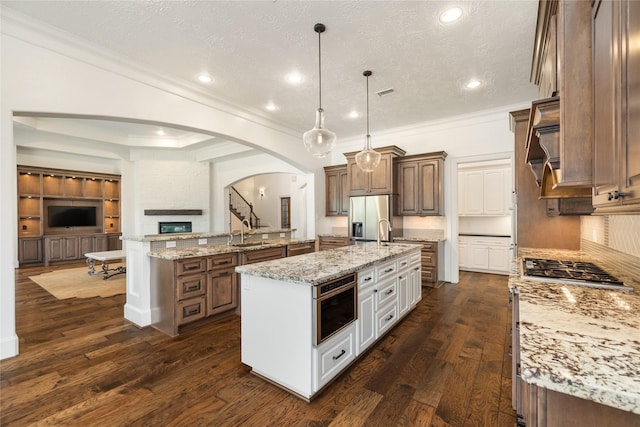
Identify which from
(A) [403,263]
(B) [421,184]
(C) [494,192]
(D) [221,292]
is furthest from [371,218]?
(D) [221,292]

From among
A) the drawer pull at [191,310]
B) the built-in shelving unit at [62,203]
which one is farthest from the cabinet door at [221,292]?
the built-in shelving unit at [62,203]

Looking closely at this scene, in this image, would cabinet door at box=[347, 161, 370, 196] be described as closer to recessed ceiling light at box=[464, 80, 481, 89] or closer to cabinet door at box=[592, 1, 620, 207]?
recessed ceiling light at box=[464, 80, 481, 89]

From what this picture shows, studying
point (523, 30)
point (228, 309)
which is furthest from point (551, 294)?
A: point (228, 309)

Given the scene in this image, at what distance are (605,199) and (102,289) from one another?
6.49 metres

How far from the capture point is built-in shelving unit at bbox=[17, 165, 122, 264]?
7094mm

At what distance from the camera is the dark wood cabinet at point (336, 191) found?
6.35 meters

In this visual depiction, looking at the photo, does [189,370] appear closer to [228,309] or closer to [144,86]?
[228,309]

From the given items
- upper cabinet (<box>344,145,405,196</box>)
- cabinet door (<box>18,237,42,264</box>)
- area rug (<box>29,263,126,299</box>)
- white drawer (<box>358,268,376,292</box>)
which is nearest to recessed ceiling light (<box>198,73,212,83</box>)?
upper cabinet (<box>344,145,405,196</box>)

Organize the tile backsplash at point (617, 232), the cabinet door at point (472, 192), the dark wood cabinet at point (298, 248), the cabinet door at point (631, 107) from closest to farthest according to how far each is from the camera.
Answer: the cabinet door at point (631, 107)
the tile backsplash at point (617, 232)
the dark wood cabinet at point (298, 248)
the cabinet door at point (472, 192)

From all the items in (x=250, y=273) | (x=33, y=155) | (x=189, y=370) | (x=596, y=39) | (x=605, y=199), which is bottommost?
(x=189, y=370)

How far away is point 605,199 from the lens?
3.57ft

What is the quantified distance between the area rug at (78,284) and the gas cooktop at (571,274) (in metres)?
5.73

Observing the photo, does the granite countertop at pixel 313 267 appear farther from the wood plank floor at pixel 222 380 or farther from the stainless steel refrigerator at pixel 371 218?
the stainless steel refrigerator at pixel 371 218

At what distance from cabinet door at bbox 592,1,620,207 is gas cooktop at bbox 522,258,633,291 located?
0.63 m
